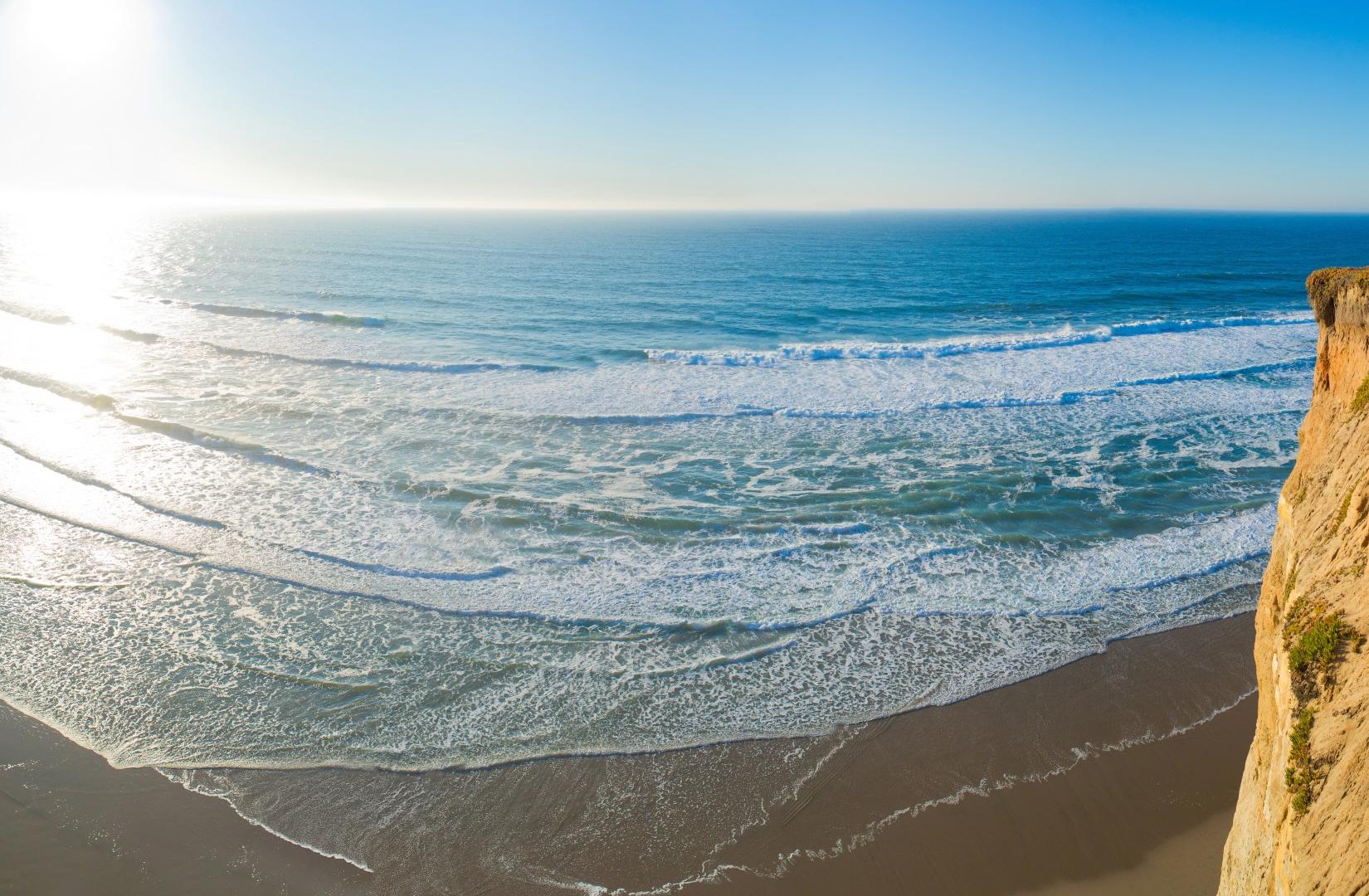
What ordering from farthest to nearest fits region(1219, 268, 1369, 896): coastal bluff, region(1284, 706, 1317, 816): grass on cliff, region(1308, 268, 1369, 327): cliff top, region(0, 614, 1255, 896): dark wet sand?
region(0, 614, 1255, 896): dark wet sand, region(1308, 268, 1369, 327): cliff top, region(1284, 706, 1317, 816): grass on cliff, region(1219, 268, 1369, 896): coastal bluff

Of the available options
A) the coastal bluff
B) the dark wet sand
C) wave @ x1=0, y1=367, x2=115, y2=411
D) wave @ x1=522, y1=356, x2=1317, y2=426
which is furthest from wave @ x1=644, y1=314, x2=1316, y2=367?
the coastal bluff

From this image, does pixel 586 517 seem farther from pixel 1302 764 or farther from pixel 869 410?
pixel 1302 764

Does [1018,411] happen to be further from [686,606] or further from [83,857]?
[83,857]

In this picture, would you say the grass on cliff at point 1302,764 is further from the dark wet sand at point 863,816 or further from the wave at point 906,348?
the wave at point 906,348

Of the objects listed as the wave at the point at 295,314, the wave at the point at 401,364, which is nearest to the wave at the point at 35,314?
the wave at the point at 295,314

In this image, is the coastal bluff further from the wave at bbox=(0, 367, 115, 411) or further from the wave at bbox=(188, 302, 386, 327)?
the wave at bbox=(188, 302, 386, 327)

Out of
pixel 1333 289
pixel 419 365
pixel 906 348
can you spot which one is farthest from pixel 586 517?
pixel 906 348
